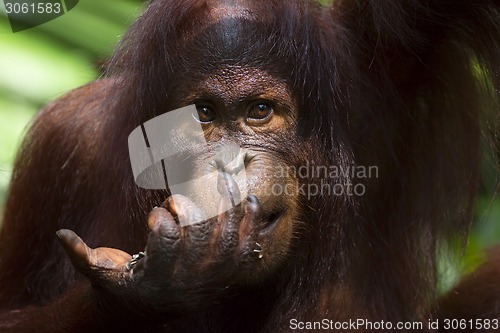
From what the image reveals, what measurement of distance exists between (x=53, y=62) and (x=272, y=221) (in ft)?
5.68

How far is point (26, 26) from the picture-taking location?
4094mm

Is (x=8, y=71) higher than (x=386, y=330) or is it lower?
higher

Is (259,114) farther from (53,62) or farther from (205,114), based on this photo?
(53,62)

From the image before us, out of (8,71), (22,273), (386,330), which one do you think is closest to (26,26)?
(8,71)

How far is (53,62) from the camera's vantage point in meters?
4.17

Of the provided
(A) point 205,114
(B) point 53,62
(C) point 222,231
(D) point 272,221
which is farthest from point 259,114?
(B) point 53,62

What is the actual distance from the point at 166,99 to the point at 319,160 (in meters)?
0.56

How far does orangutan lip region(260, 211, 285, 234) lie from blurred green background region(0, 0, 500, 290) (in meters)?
1.32

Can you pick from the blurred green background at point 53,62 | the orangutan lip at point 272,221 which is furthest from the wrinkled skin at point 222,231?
the blurred green background at point 53,62

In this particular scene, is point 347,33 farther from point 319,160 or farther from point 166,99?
point 166,99

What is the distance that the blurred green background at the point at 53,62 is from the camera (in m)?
4.07

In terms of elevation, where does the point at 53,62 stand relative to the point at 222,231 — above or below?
above

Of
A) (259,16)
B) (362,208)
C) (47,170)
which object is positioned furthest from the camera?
(47,170)

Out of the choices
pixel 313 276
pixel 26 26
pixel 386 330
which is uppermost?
pixel 26 26
